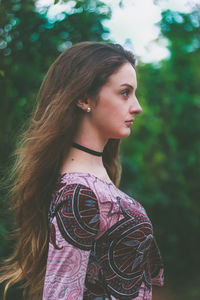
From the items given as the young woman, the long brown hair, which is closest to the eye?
the young woman

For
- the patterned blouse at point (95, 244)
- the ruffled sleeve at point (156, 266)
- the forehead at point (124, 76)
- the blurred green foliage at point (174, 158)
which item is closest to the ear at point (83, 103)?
the forehead at point (124, 76)

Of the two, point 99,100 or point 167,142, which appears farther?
point 167,142

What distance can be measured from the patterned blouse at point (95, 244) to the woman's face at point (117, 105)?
0.94ft

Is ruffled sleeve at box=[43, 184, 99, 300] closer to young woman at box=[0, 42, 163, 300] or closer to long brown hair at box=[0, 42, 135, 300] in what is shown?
young woman at box=[0, 42, 163, 300]

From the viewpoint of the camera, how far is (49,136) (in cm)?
186

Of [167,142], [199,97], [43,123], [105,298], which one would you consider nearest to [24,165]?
[43,123]

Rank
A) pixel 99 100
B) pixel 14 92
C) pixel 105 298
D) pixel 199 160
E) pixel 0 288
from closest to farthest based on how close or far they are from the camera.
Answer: pixel 105 298 < pixel 99 100 < pixel 0 288 < pixel 14 92 < pixel 199 160

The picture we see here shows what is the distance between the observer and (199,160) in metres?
8.79

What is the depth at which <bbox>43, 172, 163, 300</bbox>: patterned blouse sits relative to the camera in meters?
1.53

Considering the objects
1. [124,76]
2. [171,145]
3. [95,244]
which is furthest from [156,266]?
[171,145]

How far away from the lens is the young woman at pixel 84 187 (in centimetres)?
162

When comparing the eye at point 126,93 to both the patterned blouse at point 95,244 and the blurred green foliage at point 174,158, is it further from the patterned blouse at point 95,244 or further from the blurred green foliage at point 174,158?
the blurred green foliage at point 174,158

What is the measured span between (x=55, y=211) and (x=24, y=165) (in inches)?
16.0

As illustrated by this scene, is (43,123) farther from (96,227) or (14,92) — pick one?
(14,92)
